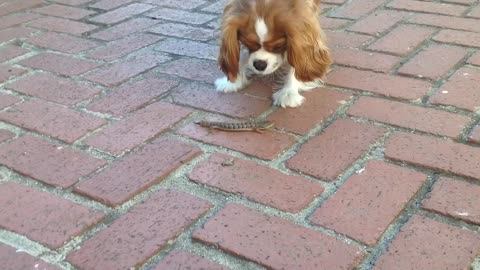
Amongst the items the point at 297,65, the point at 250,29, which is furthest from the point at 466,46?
the point at 250,29

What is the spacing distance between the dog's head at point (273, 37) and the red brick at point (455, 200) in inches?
29.1

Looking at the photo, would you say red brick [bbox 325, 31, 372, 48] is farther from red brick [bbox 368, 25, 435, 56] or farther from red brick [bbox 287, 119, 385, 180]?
red brick [bbox 287, 119, 385, 180]

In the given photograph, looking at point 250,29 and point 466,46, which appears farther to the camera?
point 466,46

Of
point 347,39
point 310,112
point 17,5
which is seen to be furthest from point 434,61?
point 17,5

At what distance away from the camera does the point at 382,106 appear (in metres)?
2.20

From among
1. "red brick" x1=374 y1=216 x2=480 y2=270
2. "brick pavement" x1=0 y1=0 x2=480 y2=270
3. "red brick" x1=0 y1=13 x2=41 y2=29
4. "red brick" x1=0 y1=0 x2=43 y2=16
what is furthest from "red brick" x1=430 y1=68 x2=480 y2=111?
"red brick" x1=0 y1=0 x2=43 y2=16

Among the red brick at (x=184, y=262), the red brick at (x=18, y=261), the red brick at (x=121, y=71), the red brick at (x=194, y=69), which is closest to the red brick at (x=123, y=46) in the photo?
the red brick at (x=121, y=71)

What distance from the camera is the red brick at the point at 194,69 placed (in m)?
2.53

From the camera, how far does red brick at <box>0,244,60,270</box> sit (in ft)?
4.87

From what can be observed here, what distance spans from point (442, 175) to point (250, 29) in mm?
895

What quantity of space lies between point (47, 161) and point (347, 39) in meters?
1.59

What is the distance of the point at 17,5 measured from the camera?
11.7 ft

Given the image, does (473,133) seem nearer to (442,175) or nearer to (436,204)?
(442,175)

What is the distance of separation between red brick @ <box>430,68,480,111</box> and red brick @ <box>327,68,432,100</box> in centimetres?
7
